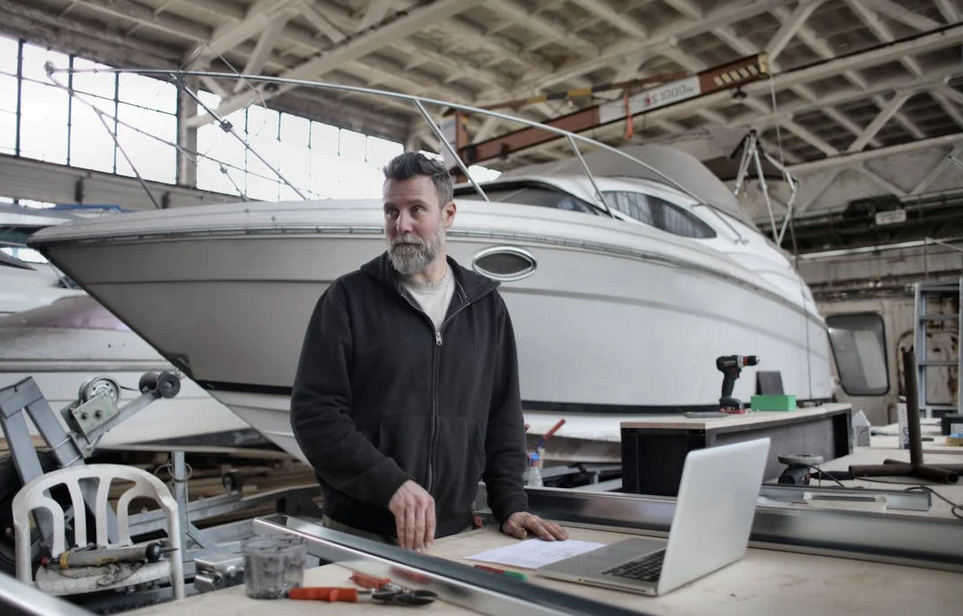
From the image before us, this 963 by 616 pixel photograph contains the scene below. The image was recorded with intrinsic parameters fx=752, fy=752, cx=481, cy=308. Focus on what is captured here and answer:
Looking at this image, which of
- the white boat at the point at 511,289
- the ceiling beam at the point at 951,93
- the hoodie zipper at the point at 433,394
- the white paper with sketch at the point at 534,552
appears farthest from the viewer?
the ceiling beam at the point at 951,93

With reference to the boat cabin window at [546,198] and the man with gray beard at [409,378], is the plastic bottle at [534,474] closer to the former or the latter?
the man with gray beard at [409,378]


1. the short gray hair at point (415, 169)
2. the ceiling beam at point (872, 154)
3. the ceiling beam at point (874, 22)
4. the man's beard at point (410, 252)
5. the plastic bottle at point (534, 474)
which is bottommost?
the plastic bottle at point (534, 474)

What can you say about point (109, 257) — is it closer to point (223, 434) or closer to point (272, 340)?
point (272, 340)

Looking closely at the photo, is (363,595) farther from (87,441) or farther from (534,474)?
(87,441)

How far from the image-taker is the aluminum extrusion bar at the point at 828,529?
120 cm

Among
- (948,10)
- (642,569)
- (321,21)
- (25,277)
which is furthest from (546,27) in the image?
(642,569)

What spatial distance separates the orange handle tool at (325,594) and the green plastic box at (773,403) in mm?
2143

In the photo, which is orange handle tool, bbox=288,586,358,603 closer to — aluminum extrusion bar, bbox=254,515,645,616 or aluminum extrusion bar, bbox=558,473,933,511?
aluminum extrusion bar, bbox=254,515,645,616

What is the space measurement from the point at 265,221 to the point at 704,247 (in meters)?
2.69

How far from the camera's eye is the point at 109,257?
384cm

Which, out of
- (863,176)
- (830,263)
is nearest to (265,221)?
(863,176)

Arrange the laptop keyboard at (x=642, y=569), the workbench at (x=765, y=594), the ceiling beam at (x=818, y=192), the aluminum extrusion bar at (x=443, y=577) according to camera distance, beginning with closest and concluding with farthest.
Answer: the aluminum extrusion bar at (x=443, y=577), the workbench at (x=765, y=594), the laptop keyboard at (x=642, y=569), the ceiling beam at (x=818, y=192)

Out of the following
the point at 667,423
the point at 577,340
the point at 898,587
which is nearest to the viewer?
the point at 898,587

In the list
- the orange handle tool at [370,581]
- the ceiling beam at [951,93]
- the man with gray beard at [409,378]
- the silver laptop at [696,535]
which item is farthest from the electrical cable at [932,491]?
the ceiling beam at [951,93]
